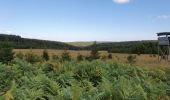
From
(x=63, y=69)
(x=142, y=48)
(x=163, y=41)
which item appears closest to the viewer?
(x=63, y=69)

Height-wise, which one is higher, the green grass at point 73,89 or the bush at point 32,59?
the green grass at point 73,89

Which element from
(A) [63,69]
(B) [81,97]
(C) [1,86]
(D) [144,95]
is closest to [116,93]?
(D) [144,95]

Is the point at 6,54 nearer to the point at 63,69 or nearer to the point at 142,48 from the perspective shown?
the point at 63,69

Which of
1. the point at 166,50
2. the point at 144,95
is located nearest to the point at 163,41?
the point at 166,50

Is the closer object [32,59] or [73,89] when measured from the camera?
[73,89]

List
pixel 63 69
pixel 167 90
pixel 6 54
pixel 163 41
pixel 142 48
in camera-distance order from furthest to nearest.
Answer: pixel 142 48, pixel 163 41, pixel 6 54, pixel 63 69, pixel 167 90

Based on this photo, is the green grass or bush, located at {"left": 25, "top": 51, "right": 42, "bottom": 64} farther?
bush, located at {"left": 25, "top": 51, "right": 42, "bottom": 64}

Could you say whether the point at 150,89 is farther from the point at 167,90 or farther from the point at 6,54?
the point at 6,54

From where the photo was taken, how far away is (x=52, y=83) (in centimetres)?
1081

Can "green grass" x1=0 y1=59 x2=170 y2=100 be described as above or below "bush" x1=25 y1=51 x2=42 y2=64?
above

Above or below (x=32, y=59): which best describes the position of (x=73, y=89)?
above

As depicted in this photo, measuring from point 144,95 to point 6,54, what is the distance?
3090 centimetres

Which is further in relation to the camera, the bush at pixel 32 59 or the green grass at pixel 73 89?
the bush at pixel 32 59

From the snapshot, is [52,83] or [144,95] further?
[52,83]
